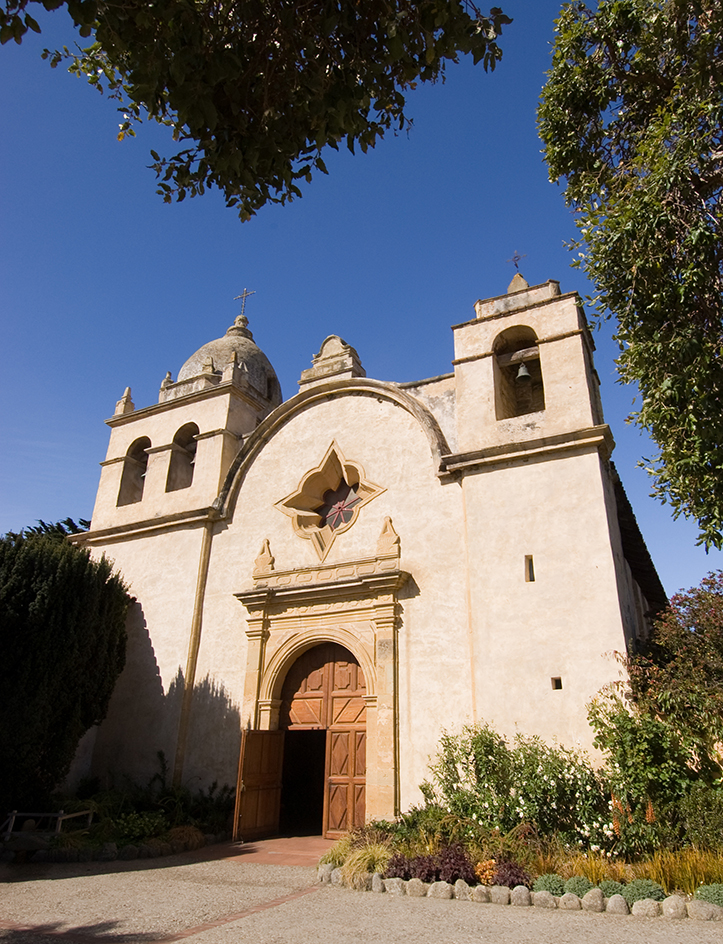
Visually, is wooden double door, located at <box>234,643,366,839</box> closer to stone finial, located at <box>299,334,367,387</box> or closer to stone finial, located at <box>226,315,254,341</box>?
stone finial, located at <box>299,334,367,387</box>

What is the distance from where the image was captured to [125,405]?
18.2 meters

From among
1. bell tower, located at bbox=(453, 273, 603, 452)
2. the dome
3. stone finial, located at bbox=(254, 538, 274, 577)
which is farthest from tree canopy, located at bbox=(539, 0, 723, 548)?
the dome

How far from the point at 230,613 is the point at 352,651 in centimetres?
315

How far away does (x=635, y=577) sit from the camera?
572 inches

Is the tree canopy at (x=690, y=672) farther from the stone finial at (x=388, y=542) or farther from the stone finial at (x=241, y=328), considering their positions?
the stone finial at (x=241, y=328)

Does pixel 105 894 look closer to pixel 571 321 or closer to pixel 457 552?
pixel 457 552

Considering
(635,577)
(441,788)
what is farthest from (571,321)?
(441,788)

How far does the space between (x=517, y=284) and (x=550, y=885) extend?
1069cm

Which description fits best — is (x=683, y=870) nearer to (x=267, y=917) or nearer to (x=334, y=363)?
(x=267, y=917)

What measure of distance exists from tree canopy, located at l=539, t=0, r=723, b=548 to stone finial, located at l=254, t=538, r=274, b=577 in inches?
298

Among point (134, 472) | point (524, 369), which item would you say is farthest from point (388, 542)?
point (134, 472)

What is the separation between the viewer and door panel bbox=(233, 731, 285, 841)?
11.3 meters

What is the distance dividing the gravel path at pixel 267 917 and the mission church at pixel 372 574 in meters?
2.93

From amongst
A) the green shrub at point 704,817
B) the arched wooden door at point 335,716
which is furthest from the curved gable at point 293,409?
the green shrub at point 704,817
